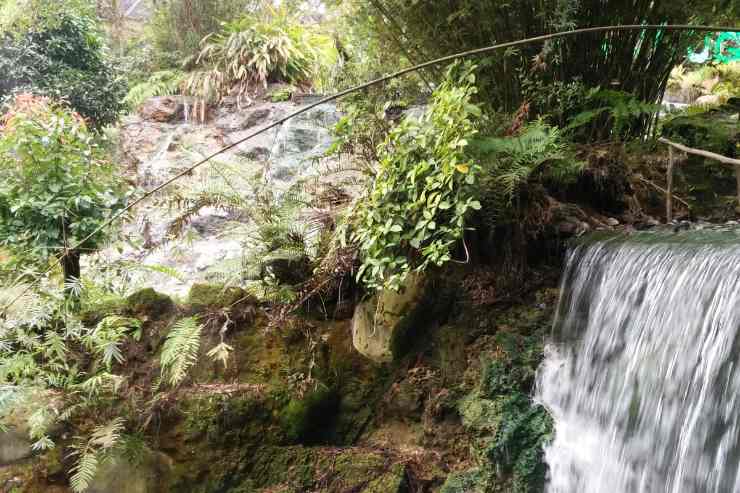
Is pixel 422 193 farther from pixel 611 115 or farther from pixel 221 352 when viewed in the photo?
pixel 611 115

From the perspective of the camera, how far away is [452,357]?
335 cm

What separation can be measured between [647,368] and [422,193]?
54.2 inches

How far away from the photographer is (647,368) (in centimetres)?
242

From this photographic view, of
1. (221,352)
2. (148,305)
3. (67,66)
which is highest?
(67,66)

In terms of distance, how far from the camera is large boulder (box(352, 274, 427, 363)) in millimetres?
3480

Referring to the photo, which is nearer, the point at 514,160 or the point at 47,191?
the point at 514,160

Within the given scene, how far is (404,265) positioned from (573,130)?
1.82 meters

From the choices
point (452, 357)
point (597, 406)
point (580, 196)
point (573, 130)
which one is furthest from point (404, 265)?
point (573, 130)

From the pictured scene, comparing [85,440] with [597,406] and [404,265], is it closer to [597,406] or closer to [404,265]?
[404,265]

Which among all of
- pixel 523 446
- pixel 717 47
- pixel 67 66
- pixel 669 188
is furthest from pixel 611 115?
pixel 67 66

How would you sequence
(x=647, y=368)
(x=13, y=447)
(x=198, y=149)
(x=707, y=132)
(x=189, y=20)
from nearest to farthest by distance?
1. (x=647, y=368)
2. (x=13, y=447)
3. (x=707, y=132)
4. (x=198, y=149)
5. (x=189, y=20)

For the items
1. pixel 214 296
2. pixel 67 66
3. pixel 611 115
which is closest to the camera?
pixel 214 296

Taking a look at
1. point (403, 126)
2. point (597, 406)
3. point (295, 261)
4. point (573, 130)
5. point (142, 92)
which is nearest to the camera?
point (597, 406)

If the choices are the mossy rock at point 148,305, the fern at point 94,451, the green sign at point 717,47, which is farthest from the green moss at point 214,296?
the green sign at point 717,47
